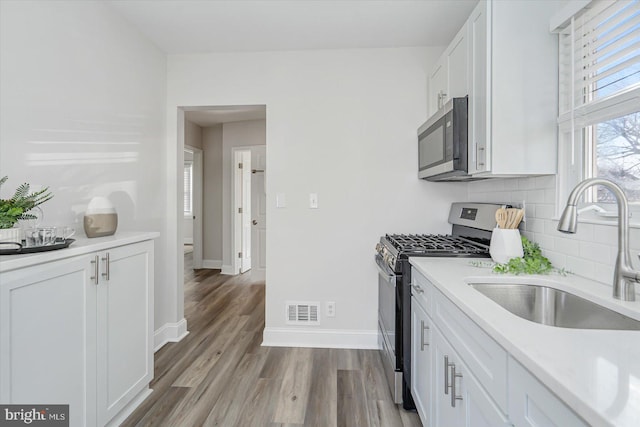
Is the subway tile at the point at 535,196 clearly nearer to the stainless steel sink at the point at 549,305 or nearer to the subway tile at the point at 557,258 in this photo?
the subway tile at the point at 557,258

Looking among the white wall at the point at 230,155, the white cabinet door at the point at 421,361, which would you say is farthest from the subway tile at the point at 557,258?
the white wall at the point at 230,155

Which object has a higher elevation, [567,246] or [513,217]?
[513,217]

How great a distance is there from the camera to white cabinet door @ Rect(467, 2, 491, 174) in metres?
1.62

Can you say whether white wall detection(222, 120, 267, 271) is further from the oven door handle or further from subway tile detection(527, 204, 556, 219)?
subway tile detection(527, 204, 556, 219)

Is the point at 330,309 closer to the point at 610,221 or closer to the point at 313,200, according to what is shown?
the point at 313,200

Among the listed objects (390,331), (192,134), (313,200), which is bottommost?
(390,331)

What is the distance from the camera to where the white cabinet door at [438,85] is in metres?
2.22

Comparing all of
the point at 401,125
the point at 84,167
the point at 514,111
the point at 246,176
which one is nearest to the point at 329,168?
the point at 401,125

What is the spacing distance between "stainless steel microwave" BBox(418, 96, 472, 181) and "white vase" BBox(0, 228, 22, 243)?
7.05 ft

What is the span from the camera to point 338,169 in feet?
8.92

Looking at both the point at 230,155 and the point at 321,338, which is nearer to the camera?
the point at 321,338

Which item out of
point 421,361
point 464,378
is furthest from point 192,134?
point 464,378

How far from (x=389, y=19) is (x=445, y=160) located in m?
1.15

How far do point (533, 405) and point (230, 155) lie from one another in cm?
513
